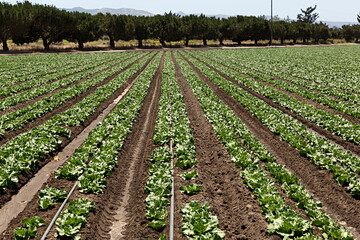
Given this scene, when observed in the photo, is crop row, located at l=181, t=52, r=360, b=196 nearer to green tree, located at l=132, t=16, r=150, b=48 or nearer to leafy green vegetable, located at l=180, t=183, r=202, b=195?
leafy green vegetable, located at l=180, t=183, r=202, b=195

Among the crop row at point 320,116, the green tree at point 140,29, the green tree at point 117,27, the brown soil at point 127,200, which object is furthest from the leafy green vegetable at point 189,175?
the green tree at point 140,29

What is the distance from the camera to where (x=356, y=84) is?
23.9 metres

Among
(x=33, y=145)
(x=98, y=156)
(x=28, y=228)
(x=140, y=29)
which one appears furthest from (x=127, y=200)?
(x=140, y=29)

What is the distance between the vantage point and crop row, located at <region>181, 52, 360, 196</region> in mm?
8437

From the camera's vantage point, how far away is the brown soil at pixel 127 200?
6723mm

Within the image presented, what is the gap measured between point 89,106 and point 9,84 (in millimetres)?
14054

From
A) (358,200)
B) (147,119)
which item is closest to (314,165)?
(358,200)

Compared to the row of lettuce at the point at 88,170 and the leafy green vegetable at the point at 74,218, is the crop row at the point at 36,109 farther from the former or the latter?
the leafy green vegetable at the point at 74,218

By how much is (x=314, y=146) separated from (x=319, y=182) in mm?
2675

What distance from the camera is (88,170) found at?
29.4ft

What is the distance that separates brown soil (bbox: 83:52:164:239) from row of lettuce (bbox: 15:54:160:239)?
297 mm

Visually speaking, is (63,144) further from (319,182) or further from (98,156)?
(319,182)

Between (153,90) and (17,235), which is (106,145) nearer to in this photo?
(17,235)

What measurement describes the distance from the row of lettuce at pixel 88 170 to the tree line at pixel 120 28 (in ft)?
214
